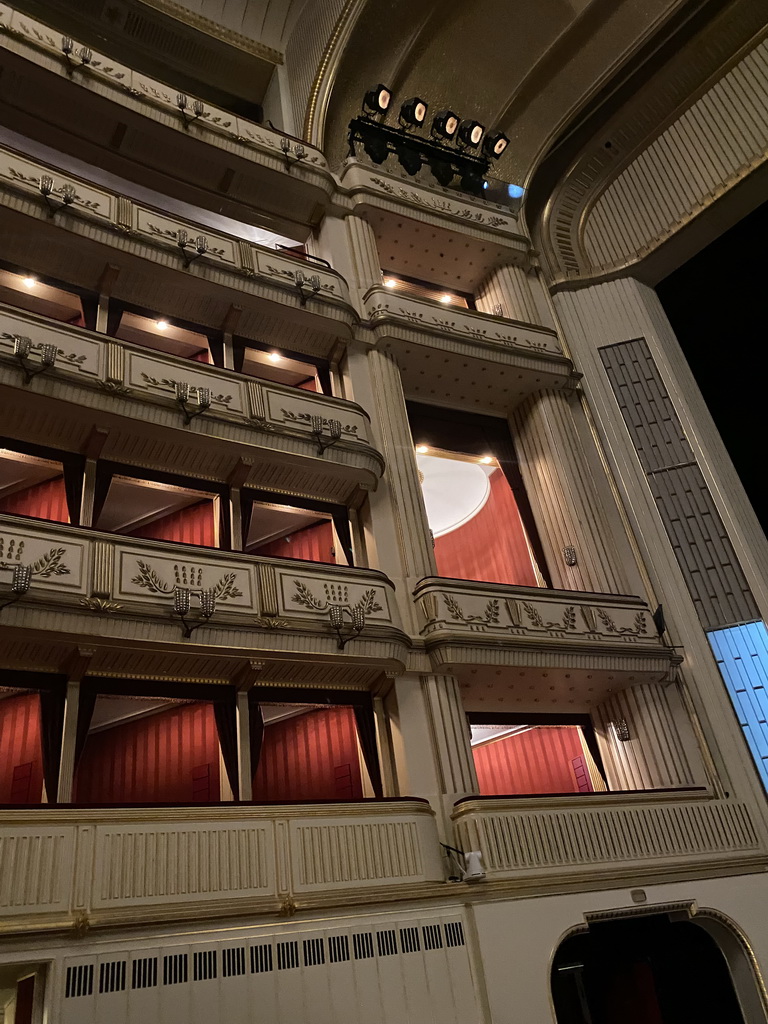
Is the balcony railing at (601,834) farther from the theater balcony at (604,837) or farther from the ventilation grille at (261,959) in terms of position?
the ventilation grille at (261,959)

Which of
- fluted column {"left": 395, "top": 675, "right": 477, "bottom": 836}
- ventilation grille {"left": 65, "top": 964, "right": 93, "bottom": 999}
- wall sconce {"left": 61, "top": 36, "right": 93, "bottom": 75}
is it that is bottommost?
ventilation grille {"left": 65, "top": 964, "right": 93, "bottom": 999}

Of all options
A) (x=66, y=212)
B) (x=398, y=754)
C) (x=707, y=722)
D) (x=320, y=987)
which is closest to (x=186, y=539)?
(x=398, y=754)

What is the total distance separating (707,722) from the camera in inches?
470

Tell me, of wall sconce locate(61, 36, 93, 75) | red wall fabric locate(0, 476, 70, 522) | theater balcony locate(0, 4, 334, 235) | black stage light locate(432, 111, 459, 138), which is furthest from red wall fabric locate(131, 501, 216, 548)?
black stage light locate(432, 111, 459, 138)

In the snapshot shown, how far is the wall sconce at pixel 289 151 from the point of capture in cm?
1497

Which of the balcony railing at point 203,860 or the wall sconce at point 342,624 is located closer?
the balcony railing at point 203,860

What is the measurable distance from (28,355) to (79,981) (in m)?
6.70

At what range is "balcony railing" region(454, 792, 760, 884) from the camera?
920 cm

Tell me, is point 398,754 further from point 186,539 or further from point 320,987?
point 186,539

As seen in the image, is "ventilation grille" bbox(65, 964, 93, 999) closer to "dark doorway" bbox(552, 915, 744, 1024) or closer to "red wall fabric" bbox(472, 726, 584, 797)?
"dark doorway" bbox(552, 915, 744, 1024)

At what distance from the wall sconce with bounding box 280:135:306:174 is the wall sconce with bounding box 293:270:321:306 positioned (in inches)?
106

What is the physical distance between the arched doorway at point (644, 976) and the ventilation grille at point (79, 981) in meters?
5.62

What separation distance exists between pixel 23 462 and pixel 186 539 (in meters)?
2.28

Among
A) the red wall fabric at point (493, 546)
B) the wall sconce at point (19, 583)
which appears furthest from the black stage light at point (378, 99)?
the wall sconce at point (19, 583)
